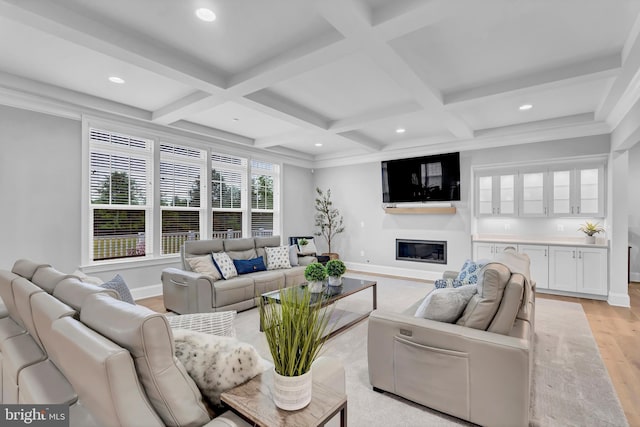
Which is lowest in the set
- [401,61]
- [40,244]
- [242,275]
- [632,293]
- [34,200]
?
[632,293]

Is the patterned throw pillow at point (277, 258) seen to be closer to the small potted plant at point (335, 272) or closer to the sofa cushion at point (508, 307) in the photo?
the small potted plant at point (335, 272)

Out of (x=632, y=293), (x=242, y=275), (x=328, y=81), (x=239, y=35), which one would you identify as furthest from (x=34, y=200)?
(x=632, y=293)

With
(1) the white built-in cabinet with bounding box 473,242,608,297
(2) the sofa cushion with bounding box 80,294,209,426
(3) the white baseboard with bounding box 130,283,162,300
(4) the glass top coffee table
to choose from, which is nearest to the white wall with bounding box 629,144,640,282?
(1) the white built-in cabinet with bounding box 473,242,608,297

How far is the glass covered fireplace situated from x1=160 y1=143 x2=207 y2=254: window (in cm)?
415

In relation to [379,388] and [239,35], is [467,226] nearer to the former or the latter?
[379,388]

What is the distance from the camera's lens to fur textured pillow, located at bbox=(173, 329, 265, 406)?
4.04 ft

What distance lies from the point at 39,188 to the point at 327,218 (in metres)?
5.43

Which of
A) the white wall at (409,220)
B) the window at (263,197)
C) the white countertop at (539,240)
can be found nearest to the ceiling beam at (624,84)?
the white wall at (409,220)

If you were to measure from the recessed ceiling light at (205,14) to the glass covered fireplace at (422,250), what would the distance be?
5.41 meters

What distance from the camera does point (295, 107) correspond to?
4.41m

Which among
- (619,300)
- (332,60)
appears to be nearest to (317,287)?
(332,60)

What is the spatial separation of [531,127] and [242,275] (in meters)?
5.09

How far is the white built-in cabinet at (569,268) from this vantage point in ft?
15.3

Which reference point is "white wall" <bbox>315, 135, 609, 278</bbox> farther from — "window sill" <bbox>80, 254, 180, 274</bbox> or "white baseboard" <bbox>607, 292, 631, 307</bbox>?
"window sill" <bbox>80, 254, 180, 274</bbox>
